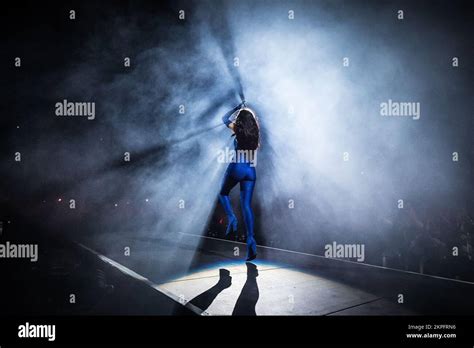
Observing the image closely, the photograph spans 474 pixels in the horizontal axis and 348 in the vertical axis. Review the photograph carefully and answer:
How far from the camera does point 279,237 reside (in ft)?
19.6

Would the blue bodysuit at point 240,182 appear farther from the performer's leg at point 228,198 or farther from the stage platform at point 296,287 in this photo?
the stage platform at point 296,287

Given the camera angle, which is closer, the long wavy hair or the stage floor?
the stage floor

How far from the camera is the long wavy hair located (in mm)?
4047

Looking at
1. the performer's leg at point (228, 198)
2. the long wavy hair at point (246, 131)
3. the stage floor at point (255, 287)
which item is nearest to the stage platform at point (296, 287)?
the stage floor at point (255, 287)

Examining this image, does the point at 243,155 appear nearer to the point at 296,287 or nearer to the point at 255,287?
the point at 255,287

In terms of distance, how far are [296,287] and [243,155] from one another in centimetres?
184

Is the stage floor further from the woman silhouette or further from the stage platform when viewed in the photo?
the woman silhouette

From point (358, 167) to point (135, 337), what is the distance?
4.50 m

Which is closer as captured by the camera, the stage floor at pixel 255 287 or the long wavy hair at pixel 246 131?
the stage floor at pixel 255 287

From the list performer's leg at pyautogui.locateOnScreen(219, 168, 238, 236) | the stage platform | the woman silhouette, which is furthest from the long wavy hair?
the stage platform

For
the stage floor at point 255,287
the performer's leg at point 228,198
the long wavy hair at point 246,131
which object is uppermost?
the long wavy hair at point 246,131

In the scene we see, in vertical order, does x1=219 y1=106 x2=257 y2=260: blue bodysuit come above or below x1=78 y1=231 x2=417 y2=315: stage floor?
above

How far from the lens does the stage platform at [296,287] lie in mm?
3162

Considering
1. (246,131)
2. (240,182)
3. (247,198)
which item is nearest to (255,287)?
(247,198)
